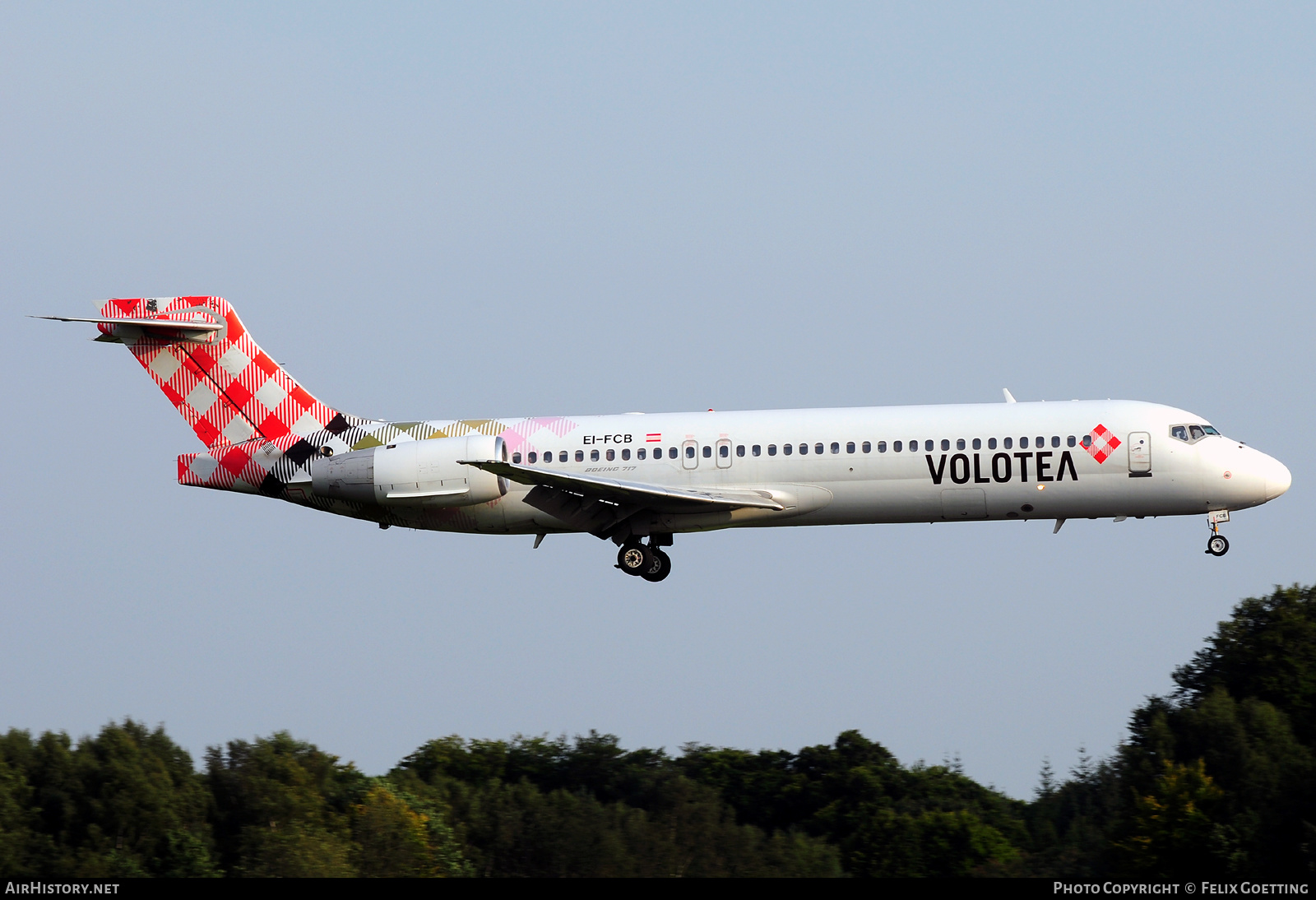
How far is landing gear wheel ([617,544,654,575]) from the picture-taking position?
34.3 metres

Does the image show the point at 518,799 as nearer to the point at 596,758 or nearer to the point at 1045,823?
the point at 596,758

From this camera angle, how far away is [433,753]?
204 feet

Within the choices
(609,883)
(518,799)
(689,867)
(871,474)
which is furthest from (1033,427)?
(518,799)

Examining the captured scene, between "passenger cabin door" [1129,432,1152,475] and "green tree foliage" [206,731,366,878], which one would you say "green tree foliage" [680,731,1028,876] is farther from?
"passenger cabin door" [1129,432,1152,475]

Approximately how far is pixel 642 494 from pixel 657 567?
9.02 feet

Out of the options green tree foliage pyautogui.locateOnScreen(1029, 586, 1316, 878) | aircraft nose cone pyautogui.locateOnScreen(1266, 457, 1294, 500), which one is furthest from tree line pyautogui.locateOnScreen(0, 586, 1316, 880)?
aircraft nose cone pyautogui.locateOnScreen(1266, 457, 1294, 500)

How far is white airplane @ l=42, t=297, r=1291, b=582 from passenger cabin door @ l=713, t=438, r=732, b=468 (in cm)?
3

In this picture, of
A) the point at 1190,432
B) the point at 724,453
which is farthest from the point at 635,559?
the point at 1190,432

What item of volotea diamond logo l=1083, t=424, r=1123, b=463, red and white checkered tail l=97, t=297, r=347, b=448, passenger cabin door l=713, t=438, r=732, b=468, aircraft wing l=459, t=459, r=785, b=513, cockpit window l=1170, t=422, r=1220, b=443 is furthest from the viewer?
red and white checkered tail l=97, t=297, r=347, b=448

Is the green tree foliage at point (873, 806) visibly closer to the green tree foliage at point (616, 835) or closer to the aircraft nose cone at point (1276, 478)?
the green tree foliage at point (616, 835)

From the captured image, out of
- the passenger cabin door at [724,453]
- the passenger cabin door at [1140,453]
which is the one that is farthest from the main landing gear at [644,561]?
the passenger cabin door at [1140,453]

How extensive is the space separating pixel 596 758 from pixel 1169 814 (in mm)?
22408

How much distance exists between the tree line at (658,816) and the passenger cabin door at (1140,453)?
9905 mm

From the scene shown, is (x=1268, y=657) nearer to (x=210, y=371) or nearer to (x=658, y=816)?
(x=658, y=816)
